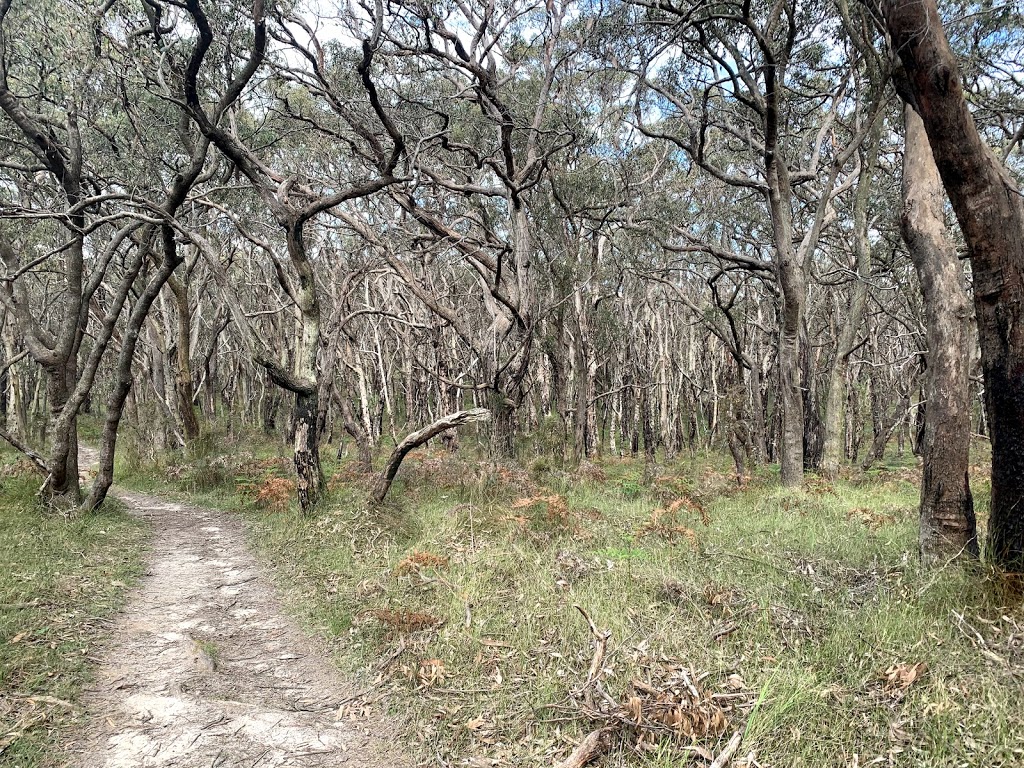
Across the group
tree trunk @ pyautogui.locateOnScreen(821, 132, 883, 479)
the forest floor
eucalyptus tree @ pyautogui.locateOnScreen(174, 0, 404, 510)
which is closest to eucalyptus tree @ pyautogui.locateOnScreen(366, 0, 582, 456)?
eucalyptus tree @ pyautogui.locateOnScreen(174, 0, 404, 510)

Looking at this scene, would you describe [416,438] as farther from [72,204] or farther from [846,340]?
[846,340]

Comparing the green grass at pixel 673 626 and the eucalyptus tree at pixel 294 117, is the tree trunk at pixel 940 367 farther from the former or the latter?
the eucalyptus tree at pixel 294 117

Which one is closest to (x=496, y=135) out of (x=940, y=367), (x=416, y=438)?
(x=416, y=438)

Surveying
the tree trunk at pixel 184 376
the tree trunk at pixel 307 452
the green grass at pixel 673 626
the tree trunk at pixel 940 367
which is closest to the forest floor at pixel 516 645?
the green grass at pixel 673 626

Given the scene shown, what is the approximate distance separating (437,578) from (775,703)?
297 centimetres

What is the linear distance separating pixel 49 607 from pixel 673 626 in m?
4.96

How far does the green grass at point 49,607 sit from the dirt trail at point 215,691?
0.16m

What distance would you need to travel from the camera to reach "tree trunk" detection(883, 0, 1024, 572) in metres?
3.85

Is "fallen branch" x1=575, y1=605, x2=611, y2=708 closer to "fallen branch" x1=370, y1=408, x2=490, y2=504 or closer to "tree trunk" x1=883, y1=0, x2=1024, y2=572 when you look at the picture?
"tree trunk" x1=883, y1=0, x2=1024, y2=572

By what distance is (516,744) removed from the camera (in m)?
3.32

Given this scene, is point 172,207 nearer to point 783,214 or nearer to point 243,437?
point 783,214

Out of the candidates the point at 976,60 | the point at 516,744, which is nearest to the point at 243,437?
the point at 516,744

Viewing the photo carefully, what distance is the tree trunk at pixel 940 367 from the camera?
4.45m

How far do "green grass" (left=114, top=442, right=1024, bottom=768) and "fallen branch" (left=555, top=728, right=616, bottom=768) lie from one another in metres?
0.10
